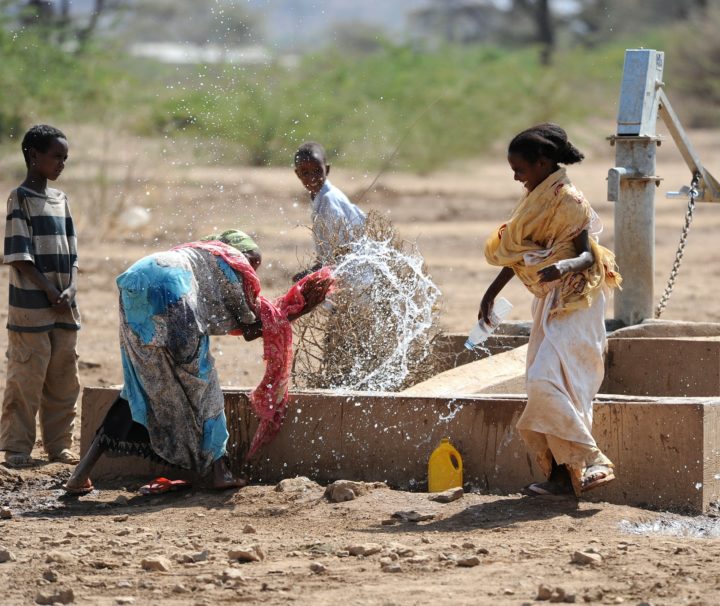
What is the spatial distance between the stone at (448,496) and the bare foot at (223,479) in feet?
2.93

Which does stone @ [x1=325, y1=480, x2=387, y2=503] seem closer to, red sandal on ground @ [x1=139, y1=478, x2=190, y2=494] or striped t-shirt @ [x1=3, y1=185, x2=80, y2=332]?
red sandal on ground @ [x1=139, y1=478, x2=190, y2=494]

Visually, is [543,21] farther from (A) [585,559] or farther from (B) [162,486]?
(A) [585,559]

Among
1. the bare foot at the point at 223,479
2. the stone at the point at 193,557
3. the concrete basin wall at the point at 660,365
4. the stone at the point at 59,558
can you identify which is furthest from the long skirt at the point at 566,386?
the stone at the point at 59,558

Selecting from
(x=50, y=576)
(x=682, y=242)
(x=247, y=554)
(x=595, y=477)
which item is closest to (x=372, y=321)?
(x=595, y=477)

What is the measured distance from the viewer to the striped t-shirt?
246 inches

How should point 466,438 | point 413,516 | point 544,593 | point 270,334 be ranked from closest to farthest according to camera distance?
1. point 544,593
2. point 413,516
3. point 466,438
4. point 270,334

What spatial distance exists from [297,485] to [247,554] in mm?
1040

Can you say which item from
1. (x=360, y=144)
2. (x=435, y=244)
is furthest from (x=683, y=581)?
(x=360, y=144)

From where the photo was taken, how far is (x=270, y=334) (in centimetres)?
581

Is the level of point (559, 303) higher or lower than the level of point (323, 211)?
lower

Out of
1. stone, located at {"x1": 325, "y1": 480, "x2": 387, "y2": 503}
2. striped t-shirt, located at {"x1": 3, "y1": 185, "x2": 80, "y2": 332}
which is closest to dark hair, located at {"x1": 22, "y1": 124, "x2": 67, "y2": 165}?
striped t-shirt, located at {"x1": 3, "y1": 185, "x2": 80, "y2": 332}

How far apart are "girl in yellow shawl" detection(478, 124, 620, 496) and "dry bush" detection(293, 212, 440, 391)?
1.42m

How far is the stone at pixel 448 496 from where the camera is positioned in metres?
5.35

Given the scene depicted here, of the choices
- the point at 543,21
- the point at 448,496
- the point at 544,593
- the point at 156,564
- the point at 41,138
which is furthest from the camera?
the point at 543,21
